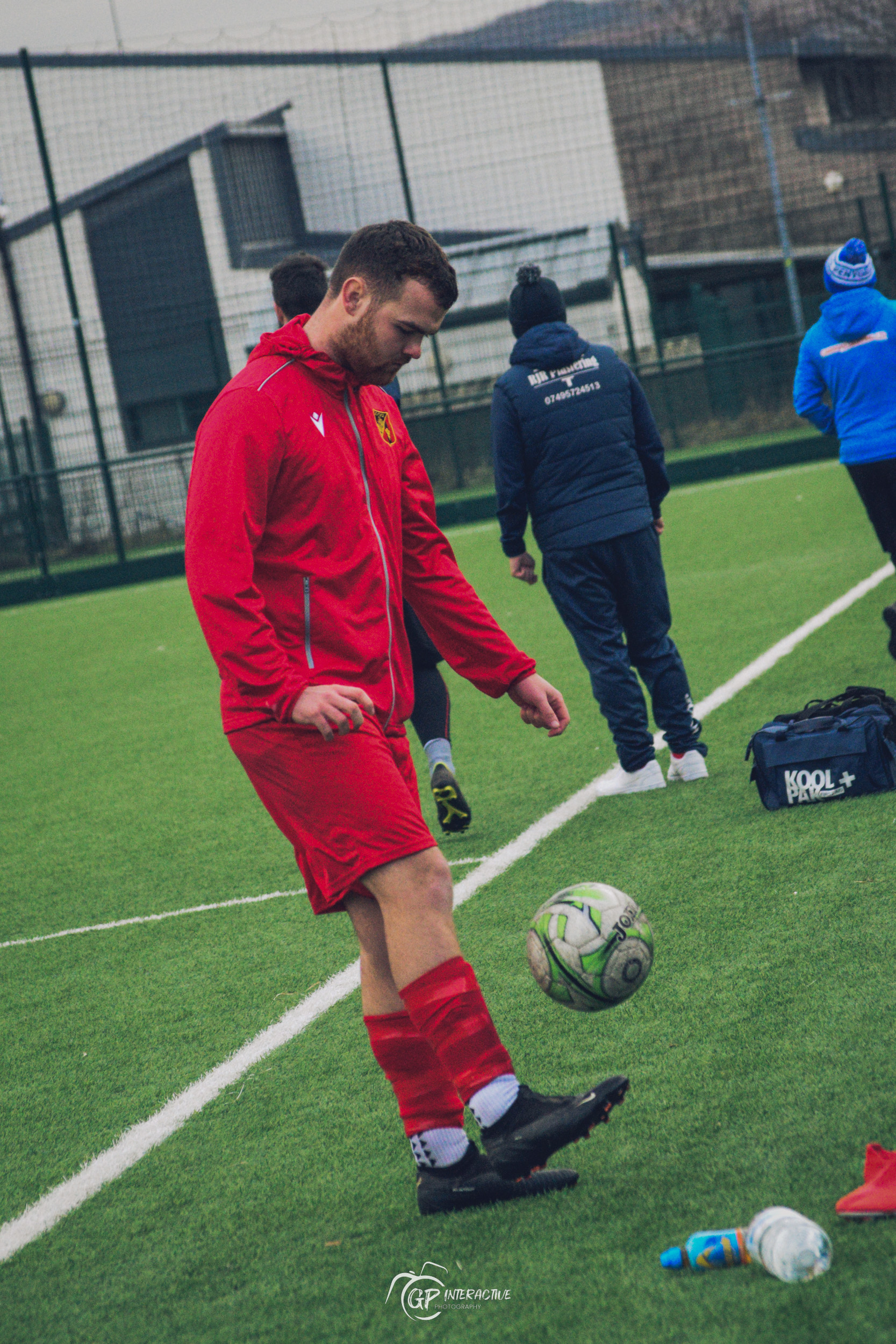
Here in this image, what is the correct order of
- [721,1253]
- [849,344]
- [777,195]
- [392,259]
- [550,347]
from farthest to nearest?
1. [777,195]
2. [849,344]
3. [550,347]
4. [392,259]
5. [721,1253]

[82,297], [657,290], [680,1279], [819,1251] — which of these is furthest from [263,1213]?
[82,297]

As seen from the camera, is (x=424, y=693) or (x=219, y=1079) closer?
(x=219, y=1079)

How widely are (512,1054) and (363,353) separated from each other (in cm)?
182

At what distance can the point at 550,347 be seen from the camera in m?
6.12

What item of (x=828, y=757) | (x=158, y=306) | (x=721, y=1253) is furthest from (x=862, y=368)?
(x=158, y=306)

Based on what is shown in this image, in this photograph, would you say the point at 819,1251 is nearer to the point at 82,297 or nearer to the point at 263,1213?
the point at 263,1213

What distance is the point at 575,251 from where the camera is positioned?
2388 cm

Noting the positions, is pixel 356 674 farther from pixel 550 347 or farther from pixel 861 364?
pixel 861 364

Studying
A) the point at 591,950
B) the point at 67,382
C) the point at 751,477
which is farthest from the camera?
the point at 67,382

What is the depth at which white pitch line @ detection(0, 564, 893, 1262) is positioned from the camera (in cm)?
327

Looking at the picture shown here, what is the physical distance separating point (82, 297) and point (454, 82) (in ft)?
29.4

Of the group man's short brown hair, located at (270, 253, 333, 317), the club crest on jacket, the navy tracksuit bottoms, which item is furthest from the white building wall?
the club crest on jacket

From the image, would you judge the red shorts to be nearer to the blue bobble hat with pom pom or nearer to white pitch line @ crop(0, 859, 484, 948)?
white pitch line @ crop(0, 859, 484, 948)

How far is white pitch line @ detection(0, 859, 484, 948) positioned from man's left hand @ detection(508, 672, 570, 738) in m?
2.06
